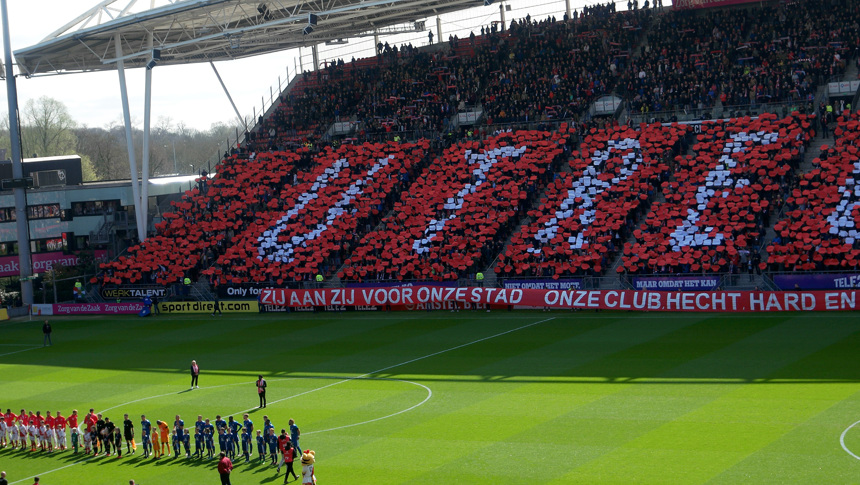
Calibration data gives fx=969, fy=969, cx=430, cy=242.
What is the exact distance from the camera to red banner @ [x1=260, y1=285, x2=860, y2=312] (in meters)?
37.2

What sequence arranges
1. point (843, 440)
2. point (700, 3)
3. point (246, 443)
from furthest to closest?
point (700, 3) → point (246, 443) → point (843, 440)

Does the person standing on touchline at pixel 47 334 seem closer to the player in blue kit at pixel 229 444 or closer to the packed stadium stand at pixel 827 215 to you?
the player in blue kit at pixel 229 444

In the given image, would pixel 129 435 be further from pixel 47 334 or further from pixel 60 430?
pixel 47 334

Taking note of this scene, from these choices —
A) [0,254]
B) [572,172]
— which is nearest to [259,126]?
[0,254]

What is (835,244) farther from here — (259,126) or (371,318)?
(259,126)

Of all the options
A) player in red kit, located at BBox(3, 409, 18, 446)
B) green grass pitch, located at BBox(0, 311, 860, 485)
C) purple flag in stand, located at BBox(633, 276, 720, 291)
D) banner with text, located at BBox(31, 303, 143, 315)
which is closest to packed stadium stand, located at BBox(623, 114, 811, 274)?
purple flag in stand, located at BBox(633, 276, 720, 291)

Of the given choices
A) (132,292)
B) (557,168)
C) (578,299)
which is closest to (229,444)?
(578,299)

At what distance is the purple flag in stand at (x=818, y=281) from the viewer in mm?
37250

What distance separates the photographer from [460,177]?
52.9 m

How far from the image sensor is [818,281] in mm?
37969

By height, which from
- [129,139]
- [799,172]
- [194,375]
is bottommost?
[194,375]

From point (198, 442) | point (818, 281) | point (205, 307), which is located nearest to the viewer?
point (198, 442)

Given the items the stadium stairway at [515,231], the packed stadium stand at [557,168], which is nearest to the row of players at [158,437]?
the stadium stairway at [515,231]

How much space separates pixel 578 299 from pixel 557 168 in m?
11.5
